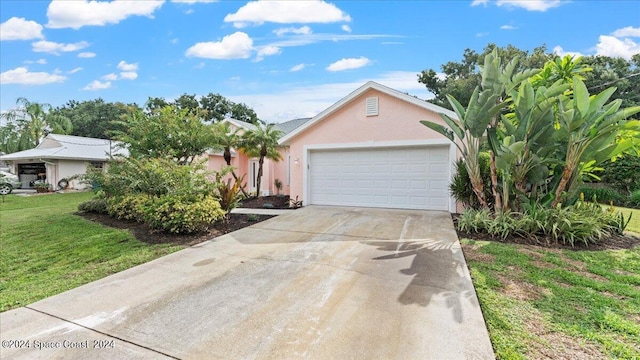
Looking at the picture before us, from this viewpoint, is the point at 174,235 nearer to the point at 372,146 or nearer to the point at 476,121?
the point at 372,146

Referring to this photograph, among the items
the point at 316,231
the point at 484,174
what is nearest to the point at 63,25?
the point at 316,231

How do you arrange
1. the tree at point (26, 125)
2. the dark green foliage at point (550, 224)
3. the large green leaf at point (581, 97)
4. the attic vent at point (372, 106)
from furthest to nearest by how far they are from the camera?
the tree at point (26, 125), the attic vent at point (372, 106), the dark green foliage at point (550, 224), the large green leaf at point (581, 97)

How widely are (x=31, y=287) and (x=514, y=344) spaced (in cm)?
613

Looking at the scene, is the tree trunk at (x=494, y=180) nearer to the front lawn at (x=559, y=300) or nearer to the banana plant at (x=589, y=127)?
the banana plant at (x=589, y=127)

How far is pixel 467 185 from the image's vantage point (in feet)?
27.8

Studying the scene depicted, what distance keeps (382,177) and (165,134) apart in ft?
23.2

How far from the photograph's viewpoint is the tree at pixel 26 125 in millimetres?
30250

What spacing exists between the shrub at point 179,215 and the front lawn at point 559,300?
5.58 metres

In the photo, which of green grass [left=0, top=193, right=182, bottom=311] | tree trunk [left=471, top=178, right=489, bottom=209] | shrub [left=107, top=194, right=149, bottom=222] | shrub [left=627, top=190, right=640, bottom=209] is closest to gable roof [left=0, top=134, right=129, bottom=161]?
shrub [left=107, top=194, right=149, bottom=222]

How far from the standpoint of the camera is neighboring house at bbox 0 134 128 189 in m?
20.8

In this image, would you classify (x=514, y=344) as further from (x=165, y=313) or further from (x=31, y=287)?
(x=31, y=287)

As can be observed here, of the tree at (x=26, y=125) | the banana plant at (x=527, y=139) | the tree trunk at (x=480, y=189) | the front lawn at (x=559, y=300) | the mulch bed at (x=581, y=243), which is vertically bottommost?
the front lawn at (x=559, y=300)

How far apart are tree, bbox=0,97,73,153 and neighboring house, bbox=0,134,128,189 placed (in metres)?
7.92

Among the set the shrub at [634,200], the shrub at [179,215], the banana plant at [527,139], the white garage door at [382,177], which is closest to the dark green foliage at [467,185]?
the white garage door at [382,177]
